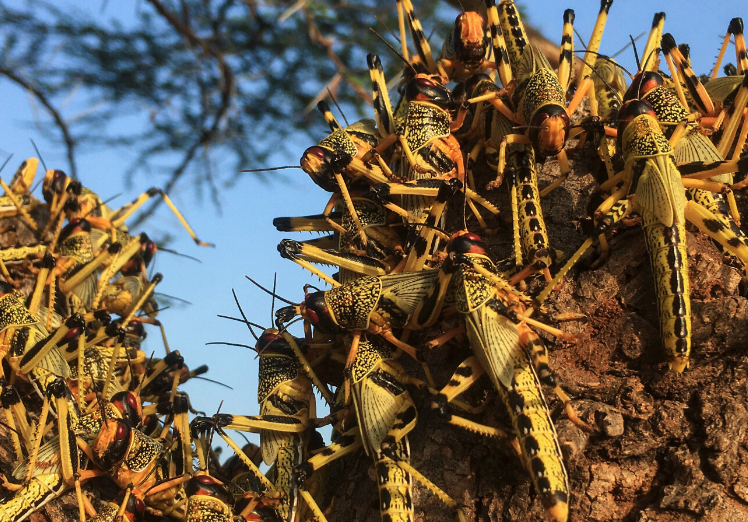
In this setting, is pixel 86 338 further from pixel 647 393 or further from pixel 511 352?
pixel 647 393

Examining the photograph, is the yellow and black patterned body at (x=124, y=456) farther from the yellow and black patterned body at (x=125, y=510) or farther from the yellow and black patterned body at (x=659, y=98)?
the yellow and black patterned body at (x=659, y=98)

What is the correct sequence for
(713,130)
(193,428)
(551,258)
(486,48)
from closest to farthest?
(551,258) < (713,130) < (193,428) < (486,48)

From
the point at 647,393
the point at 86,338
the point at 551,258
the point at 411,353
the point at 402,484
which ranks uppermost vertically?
the point at 86,338

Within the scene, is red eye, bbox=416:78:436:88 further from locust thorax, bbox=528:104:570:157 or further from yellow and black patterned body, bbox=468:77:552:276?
locust thorax, bbox=528:104:570:157

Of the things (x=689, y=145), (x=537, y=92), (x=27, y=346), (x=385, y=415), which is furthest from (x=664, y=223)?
(x=27, y=346)

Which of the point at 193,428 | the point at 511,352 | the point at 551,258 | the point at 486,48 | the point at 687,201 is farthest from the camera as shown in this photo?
the point at 486,48

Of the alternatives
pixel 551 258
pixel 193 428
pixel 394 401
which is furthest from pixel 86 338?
pixel 551 258
